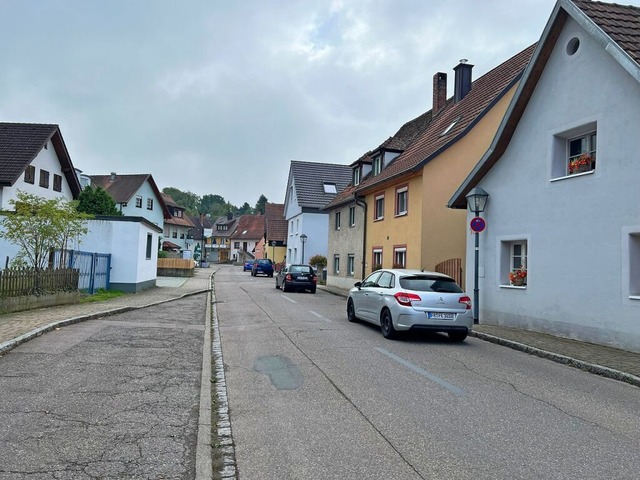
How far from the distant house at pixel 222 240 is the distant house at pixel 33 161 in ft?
246

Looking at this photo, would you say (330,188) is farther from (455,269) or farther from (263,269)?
(455,269)

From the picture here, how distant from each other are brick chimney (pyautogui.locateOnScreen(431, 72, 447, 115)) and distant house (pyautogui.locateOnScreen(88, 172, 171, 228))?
36.4 metres

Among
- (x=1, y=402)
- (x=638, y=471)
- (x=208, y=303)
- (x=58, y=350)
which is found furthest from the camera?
(x=208, y=303)

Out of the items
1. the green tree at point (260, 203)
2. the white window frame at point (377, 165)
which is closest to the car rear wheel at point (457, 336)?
the white window frame at point (377, 165)

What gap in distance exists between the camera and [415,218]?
2203 cm

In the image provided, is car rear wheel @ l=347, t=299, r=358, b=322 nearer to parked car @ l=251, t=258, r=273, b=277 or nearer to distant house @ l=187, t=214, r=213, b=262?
parked car @ l=251, t=258, r=273, b=277

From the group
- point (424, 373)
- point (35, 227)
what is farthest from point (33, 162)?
point (424, 373)

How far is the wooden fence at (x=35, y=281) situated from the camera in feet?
41.6

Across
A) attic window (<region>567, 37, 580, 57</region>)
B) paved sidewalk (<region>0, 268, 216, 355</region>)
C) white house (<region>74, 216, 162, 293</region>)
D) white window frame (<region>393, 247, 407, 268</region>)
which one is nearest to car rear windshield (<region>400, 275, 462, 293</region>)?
attic window (<region>567, 37, 580, 57</region>)

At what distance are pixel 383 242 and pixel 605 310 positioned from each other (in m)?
15.1

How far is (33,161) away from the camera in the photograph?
28547mm

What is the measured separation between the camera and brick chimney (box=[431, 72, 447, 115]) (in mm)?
29938

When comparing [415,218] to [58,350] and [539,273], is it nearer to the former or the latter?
[539,273]

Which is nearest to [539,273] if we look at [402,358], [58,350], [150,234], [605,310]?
[605,310]
